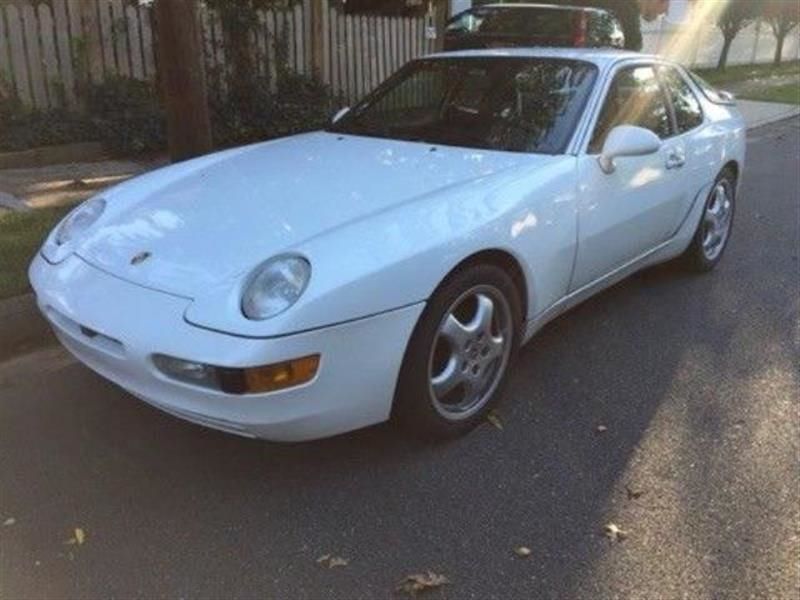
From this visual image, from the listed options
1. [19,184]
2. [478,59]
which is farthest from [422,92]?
[19,184]

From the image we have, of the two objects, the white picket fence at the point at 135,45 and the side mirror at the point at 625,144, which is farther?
the white picket fence at the point at 135,45

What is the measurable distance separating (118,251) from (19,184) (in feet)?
14.6

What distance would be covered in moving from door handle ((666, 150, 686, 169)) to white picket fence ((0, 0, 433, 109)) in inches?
226

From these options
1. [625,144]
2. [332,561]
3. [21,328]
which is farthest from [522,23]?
[332,561]

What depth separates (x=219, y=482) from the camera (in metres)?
3.01

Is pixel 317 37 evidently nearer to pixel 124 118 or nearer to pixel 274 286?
pixel 124 118

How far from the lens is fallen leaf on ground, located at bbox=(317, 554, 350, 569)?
2.59 meters

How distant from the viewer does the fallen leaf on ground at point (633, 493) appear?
116 inches

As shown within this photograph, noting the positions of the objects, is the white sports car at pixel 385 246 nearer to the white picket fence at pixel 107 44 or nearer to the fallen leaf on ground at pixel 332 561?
the fallen leaf on ground at pixel 332 561

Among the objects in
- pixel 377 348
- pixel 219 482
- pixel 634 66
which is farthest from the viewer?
pixel 634 66

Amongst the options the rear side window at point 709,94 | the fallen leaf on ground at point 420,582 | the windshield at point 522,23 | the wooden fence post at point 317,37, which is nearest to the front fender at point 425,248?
the fallen leaf on ground at point 420,582

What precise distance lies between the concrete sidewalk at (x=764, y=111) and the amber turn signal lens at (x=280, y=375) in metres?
11.3

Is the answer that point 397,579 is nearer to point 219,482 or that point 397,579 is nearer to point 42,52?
point 219,482

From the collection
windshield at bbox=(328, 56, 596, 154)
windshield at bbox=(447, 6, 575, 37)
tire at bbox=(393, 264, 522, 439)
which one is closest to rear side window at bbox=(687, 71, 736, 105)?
windshield at bbox=(328, 56, 596, 154)
